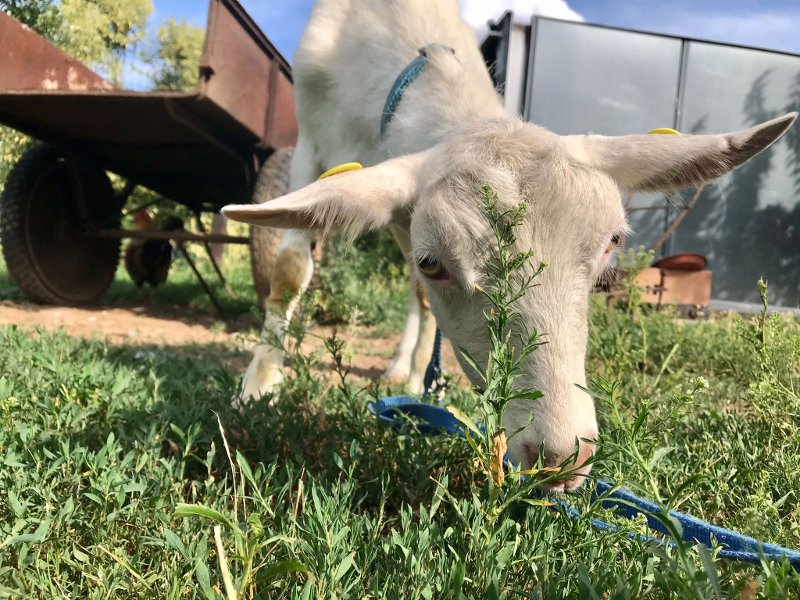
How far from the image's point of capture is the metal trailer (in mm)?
4391

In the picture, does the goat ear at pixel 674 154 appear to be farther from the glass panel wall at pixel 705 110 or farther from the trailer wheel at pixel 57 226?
the glass panel wall at pixel 705 110

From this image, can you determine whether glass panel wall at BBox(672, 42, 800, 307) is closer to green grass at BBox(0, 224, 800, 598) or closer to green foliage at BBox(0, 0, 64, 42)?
green grass at BBox(0, 224, 800, 598)

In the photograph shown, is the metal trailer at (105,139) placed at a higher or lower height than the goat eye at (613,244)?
higher

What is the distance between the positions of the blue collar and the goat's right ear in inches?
31.7

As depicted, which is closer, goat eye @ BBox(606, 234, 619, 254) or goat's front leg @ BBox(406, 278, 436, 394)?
goat eye @ BBox(606, 234, 619, 254)

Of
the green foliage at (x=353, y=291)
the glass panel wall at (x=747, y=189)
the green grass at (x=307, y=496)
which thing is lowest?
the green grass at (x=307, y=496)

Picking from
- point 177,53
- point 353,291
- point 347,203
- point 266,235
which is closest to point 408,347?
point 266,235

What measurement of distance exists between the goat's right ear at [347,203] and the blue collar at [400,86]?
0.81 m

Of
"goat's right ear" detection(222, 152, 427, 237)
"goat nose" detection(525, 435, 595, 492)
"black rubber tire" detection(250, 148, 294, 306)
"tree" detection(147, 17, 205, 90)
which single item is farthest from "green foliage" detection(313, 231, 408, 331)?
"tree" detection(147, 17, 205, 90)

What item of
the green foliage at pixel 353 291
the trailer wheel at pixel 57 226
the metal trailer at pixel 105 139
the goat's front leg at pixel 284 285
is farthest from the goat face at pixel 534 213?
the trailer wheel at pixel 57 226

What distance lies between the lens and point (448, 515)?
1456mm

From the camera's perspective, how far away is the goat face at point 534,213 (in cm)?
146

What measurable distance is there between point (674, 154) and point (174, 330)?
438cm

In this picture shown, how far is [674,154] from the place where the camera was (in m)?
1.84
